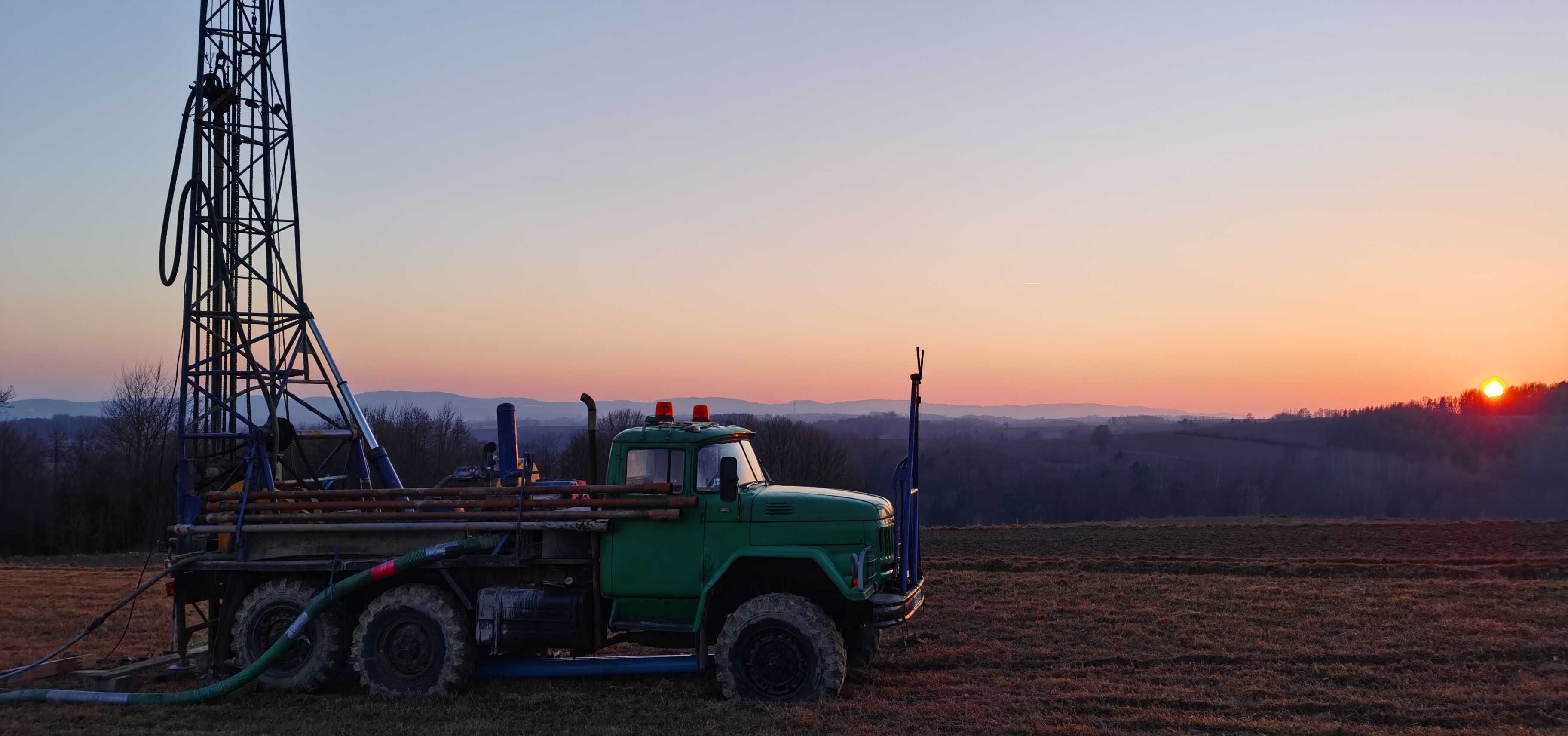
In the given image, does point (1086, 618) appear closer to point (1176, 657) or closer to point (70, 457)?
point (1176, 657)

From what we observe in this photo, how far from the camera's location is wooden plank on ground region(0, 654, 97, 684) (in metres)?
11.2

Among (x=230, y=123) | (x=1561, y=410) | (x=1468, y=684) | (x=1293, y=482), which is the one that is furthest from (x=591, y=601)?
(x=1561, y=410)

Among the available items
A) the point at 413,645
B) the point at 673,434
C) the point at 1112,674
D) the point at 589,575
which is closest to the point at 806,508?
the point at 673,434

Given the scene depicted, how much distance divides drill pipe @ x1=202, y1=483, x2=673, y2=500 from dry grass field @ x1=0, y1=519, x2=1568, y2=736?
2007 millimetres

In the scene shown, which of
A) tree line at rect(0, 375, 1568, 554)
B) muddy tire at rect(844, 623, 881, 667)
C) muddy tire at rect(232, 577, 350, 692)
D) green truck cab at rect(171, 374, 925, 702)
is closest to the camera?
green truck cab at rect(171, 374, 925, 702)

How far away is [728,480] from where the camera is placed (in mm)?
9938

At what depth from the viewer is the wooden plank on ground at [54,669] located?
11195 mm

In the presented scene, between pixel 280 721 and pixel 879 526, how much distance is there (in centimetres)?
590

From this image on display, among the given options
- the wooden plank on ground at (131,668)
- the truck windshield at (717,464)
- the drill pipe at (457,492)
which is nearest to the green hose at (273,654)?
the drill pipe at (457,492)

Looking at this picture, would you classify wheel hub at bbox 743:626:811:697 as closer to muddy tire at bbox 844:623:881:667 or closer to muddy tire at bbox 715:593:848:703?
muddy tire at bbox 715:593:848:703

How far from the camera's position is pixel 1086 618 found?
548 inches

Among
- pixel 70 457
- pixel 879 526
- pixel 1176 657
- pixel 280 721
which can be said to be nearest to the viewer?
pixel 280 721

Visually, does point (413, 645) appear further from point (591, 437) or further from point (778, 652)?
point (778, 652)

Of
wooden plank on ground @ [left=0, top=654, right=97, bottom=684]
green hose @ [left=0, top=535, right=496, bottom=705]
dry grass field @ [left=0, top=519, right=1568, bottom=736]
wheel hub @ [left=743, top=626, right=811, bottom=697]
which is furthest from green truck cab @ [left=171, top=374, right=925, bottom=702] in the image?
wooden plank on ground @ [left=0, top=654, right=97, bottom=684]
